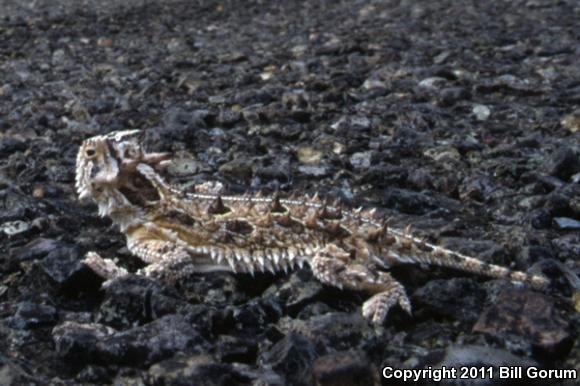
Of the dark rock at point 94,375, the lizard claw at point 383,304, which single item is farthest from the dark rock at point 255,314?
the dark rock at point 94,375

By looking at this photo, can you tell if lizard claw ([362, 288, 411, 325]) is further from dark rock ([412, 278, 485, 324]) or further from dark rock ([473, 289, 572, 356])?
dark rock ([473, 289, 572, 356])

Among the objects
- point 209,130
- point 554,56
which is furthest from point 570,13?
point 209,130

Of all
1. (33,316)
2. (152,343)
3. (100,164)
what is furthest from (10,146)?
(152,343)

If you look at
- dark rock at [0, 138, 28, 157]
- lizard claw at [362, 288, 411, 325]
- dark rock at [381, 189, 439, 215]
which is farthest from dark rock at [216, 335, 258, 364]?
dark rock at [0, 138, 28, 157]

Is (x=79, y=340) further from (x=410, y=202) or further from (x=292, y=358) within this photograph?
(x=410, y=202)

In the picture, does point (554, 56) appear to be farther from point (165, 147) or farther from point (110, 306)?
point (110, 306)
